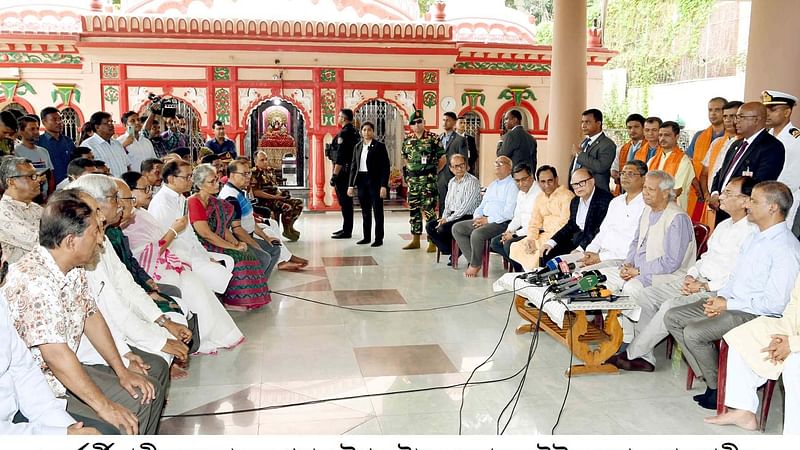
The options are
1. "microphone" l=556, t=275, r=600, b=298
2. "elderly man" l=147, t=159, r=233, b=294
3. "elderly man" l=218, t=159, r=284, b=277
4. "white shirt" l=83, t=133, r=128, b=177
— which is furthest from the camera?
"white shirt" l=83, t=133, r=128, b=177

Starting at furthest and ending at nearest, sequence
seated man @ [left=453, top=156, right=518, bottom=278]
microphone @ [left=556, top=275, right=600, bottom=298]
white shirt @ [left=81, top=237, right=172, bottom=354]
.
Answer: seated man @ [left=453, top=156, right=518, bottom=278]
microphone @ [left=556, top=275, right=600, bottom=298]
white shirt @ [left=81, top=237, right=172, bottom=354]

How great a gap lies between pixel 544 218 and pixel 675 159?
1.44m

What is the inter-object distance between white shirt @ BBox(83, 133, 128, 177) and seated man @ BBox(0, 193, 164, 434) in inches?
173

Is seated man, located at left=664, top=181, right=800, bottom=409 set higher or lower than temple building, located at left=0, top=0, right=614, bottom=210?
lower

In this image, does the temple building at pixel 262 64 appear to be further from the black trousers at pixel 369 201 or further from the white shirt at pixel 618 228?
the white shirt at pixel 618 228

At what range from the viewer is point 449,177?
8.86 meters

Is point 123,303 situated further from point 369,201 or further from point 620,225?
point 369,201

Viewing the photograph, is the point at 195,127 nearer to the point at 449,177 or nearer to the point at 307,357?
the point at 449,177

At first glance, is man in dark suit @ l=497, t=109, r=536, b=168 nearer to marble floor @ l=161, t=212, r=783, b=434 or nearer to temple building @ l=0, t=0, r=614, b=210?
marble floor @ l=161, t=212, r=783, b=434

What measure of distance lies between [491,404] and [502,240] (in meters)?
3.13

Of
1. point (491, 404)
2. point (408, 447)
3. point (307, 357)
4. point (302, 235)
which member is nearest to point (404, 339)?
point (307, 357)

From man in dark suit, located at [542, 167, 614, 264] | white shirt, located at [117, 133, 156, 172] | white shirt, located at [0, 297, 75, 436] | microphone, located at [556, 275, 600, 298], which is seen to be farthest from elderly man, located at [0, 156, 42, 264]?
man in dark suit, located at [542, 167, 614, 264]

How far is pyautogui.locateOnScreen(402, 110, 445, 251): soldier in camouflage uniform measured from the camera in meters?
8.54

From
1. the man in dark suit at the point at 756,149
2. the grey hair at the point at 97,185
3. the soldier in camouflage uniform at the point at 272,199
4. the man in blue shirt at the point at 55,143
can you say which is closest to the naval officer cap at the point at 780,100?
the man in dark suit at the point at 756,149
